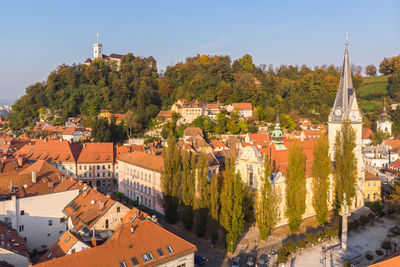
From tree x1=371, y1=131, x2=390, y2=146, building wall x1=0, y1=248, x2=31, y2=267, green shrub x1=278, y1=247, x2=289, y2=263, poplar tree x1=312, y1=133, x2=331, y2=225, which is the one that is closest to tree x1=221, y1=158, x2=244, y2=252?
green shrub x1=278, y1=247, x2=289, y2=263

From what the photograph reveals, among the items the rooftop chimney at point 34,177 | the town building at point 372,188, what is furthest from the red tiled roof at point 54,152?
the town building at point 372,188

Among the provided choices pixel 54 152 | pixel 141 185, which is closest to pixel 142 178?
pixel 141 185

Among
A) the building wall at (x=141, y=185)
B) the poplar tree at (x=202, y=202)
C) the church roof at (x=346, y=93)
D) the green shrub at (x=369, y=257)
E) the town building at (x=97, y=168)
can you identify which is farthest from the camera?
the town building at (x=97, y=168)

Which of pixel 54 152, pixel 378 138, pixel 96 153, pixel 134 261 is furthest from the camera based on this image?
pixel 378 138

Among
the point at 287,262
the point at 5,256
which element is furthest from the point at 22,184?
the point at 287,262

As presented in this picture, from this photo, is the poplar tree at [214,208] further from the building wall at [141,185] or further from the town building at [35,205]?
the town building at [35,205]

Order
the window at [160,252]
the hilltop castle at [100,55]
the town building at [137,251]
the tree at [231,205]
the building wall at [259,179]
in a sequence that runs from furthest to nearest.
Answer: the hilltop castle at [100,55] → the building wall at [259,179] → the tree at [231,205] → the window at [160,252] → the town building at [137,251]

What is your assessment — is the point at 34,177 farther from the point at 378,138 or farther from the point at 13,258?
the point at 378,138

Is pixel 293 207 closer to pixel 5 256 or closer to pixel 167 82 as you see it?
pixel 5 256
